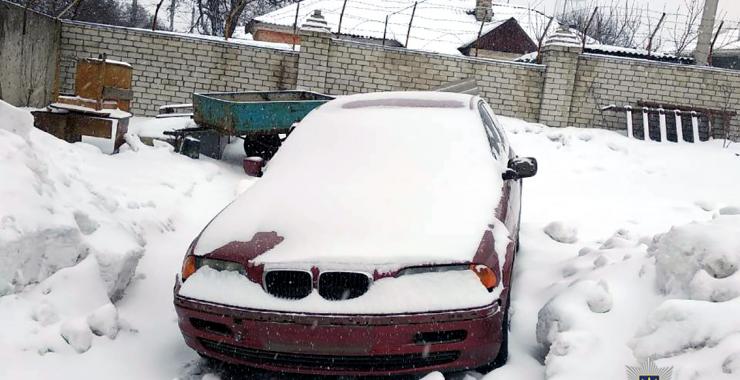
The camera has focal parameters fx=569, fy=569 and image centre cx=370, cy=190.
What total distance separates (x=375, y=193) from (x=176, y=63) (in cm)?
1070

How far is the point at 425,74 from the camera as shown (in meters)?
12.8

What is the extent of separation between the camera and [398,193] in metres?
3.04

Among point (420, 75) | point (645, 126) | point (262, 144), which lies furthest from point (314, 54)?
point (645, 126)

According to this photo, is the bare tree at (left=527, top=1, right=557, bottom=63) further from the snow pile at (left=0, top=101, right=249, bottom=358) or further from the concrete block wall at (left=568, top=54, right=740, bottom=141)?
the snow pile at (left=0, top=101, right=249, bottom=358)

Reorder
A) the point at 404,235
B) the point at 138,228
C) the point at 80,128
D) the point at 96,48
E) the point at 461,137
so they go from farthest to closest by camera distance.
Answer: the point at 96,48 → the point at 80,128 → the point at 138,228 → the point at 461,137 → the point at 404,235

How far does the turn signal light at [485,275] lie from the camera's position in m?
→ 2.48

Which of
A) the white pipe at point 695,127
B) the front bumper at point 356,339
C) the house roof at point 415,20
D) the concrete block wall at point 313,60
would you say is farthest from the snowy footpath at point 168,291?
the house roof at point 415,20

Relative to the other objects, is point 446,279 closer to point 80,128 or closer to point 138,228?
point 138,228

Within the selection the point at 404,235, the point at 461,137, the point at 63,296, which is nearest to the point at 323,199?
the point at 404,235

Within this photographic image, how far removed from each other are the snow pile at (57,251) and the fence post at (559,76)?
10037 mm

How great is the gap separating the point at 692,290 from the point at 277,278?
1.87 meters

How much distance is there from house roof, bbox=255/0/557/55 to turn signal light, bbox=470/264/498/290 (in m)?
24.0

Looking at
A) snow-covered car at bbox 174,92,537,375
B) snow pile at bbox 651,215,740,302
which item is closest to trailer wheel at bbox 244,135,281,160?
snow-covered car at bbox 174,92,537,375

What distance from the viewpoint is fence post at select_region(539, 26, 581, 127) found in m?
12.4
